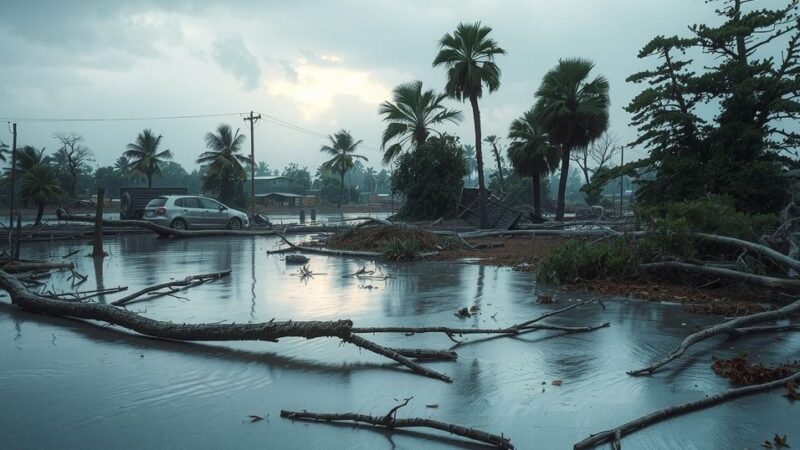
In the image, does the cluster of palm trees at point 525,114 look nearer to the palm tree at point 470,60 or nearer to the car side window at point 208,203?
the palm tree at point 470,60

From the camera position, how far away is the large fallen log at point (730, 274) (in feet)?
24.2

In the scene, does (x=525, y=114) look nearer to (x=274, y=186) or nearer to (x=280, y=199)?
(x=280, y=199)

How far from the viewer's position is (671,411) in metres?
3.92

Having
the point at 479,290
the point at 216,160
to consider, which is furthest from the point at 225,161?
the point at 479,290

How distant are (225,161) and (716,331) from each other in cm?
4754

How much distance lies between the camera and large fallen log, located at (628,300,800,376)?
16.0 ft

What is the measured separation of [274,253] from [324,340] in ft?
34.2

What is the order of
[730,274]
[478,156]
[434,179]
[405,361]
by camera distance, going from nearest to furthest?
[405,361] < [730,274] < [478,156] < [434,179]

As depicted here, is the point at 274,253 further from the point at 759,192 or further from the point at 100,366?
the point at 759,192

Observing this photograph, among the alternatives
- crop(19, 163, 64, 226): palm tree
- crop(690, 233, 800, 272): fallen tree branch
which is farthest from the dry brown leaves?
crop(19, 163, 64, 226): palm tree

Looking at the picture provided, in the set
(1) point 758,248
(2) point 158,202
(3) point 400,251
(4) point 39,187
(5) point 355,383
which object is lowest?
(5) point 355,383

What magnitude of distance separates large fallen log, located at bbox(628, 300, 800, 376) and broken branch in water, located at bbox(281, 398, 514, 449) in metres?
1.99

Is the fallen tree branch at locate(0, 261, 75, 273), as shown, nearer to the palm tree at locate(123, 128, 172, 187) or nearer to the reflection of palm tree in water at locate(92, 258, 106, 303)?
the reflection of palm tree in water at locate(92, 258, 106, 303)

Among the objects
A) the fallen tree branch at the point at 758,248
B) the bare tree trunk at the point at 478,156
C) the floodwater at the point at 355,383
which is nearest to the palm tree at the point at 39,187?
the bare tree trunk at the point at 478,156
